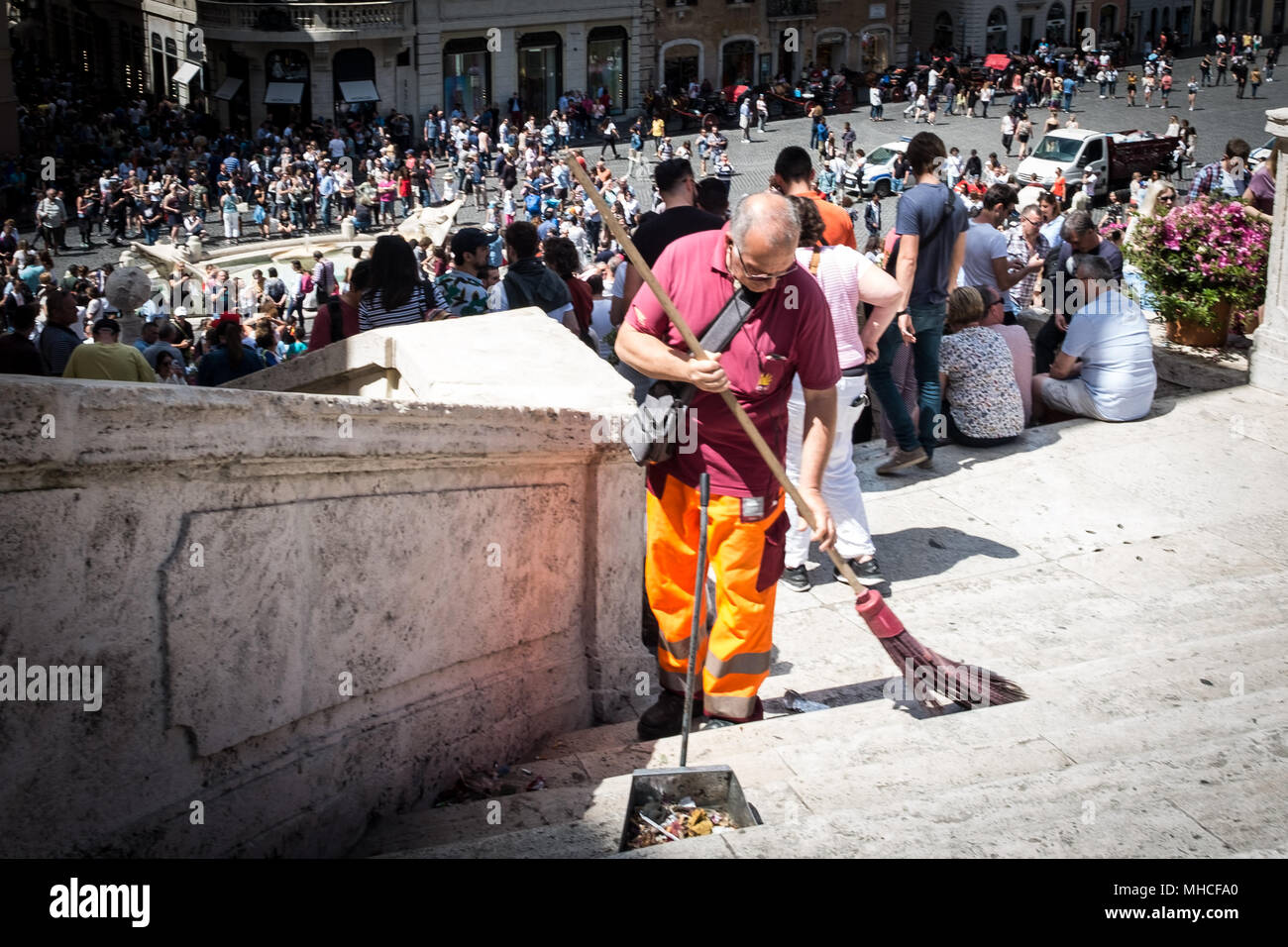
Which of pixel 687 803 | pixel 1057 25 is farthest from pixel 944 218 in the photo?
pixel 1057 25

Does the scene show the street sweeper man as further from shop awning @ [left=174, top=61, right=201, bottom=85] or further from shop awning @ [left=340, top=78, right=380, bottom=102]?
shop awning @ [left=174, top=61, right=201, bottom=85]

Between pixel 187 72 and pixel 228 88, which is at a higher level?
pixel 187 72

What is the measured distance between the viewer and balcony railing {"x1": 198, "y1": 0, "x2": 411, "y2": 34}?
4172 centimetres

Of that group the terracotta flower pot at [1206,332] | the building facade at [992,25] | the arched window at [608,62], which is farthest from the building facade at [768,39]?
the terracotta flower pot at [1206,332]

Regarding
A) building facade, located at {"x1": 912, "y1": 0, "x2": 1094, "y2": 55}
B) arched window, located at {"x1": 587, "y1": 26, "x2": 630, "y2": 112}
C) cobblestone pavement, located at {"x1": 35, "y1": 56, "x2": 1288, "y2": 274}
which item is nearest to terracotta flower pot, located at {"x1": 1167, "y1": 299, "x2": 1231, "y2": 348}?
cobblestone pavement, located at {"x1": 35, "y1": 56, "x2": 1288, "y2": 274}

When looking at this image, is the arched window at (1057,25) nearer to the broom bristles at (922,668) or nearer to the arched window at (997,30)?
the arched window at (997,30)

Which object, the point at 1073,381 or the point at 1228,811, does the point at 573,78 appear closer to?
the point at 1073,381

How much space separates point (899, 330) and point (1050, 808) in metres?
4.46

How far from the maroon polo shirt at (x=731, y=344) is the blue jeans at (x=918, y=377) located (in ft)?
8.66

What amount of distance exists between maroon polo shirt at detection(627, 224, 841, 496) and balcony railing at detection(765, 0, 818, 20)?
46658mm

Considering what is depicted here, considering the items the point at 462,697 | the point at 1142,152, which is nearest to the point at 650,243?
the point at 462,697

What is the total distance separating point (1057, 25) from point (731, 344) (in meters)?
56.4

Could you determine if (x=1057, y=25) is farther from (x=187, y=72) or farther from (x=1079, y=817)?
(x=1079, y=817)

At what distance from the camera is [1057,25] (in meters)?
57.0
